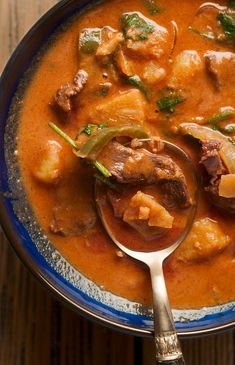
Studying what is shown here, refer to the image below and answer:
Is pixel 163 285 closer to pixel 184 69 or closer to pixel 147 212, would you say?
pixel 147 212

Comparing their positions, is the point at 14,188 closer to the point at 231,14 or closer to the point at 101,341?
the point at 101,341

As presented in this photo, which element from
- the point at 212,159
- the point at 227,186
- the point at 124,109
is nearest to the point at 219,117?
the point at 212,159

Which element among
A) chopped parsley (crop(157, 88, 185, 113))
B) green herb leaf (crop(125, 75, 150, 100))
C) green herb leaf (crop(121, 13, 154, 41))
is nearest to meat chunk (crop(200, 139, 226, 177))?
chopped parsley (crop(157, 88, 185, 113))

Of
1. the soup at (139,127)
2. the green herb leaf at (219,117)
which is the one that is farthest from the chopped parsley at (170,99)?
the green herb leaf at (219,117)

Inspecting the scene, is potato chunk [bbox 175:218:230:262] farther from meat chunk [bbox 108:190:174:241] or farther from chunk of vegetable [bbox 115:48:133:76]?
chunk of vegetable [bbox 115:48:133:76]

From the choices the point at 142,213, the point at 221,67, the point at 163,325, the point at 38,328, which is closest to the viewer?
the point at 163,325

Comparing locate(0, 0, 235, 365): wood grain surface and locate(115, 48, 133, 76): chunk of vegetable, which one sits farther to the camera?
locate(0, 0, 235, 365): wood grain surface

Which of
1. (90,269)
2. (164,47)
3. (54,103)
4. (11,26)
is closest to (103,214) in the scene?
(90,269)
